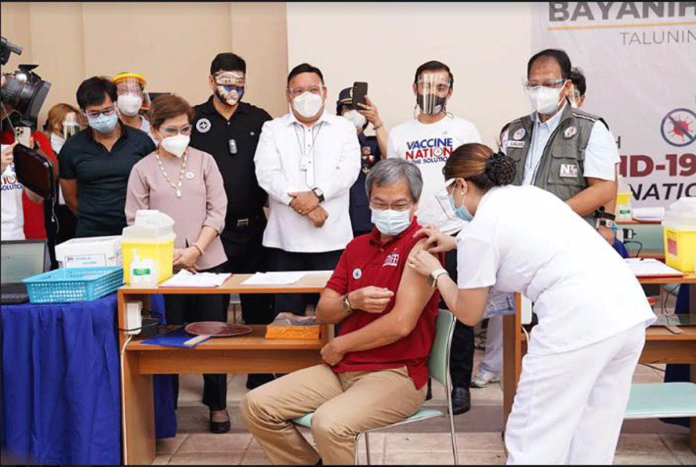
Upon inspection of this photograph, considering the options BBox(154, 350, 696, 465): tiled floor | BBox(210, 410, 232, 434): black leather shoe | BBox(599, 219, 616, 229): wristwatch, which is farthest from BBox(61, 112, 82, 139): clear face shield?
BBox(599, 219, 616, 229): wristwatch

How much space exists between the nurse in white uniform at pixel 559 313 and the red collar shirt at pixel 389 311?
17.8 inches

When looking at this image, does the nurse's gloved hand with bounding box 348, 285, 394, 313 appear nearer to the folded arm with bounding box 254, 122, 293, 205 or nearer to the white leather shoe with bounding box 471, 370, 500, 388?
the folded arm with bounding box 254, 122, 293, 205

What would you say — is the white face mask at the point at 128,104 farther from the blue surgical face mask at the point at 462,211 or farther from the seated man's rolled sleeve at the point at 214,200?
the blue surgical face mask at the point at 462,211

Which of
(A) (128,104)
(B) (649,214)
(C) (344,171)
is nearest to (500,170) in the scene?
(C) (344,171)

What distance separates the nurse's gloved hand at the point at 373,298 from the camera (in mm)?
2717

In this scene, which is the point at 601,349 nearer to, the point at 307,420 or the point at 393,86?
the point at 307,420

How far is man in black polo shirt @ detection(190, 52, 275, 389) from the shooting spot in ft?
12.9

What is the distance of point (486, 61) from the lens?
5406 mm

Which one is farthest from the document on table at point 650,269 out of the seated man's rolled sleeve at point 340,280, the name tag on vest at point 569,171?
the seated man's rolled sleeve at point 340,280

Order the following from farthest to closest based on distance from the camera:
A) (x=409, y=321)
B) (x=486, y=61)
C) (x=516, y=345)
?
(x=486, y=61) → (x=516, y=345) → (x=409, y=321)

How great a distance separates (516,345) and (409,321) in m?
0.52

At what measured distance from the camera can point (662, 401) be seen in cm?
288

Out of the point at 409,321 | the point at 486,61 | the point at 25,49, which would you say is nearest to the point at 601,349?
the point at 409,321

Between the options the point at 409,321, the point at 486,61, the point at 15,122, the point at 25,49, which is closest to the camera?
the point at 409,321
